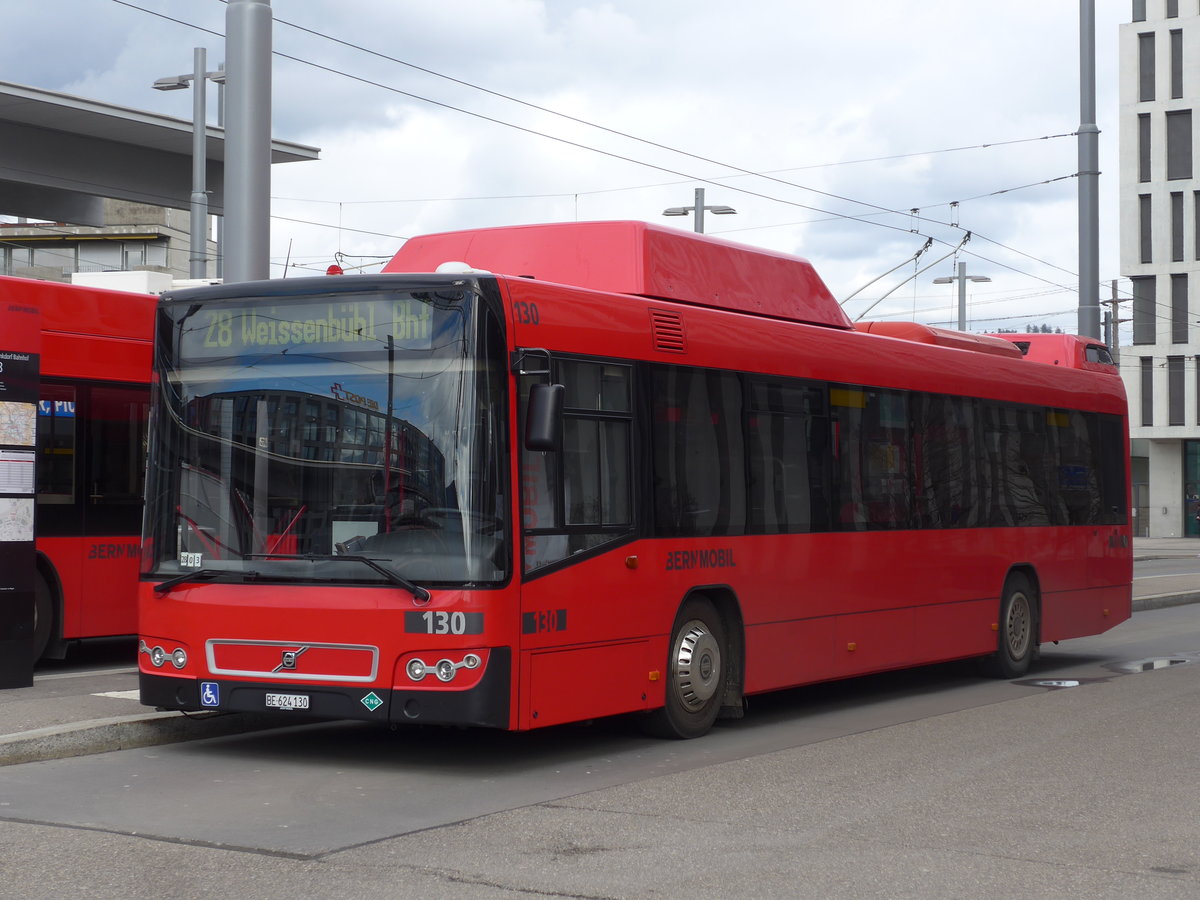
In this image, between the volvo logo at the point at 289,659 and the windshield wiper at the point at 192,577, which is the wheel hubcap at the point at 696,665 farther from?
the windshield wiper at the point at 192,577

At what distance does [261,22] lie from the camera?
13492 mm

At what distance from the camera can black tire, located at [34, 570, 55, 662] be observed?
1298 centimetres

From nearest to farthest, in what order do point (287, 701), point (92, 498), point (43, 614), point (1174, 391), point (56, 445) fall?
point (287, 701)
point (43, 614)
point (56, 445)
point (92, 498)
point (1174, 391)

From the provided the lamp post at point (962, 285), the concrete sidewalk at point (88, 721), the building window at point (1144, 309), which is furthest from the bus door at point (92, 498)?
the building window at point (1144, 309)

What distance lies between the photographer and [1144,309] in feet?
221

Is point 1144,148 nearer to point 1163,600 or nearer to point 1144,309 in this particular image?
point 1144,309

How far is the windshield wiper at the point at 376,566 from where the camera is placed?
348 inches

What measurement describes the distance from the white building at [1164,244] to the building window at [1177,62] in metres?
0.04

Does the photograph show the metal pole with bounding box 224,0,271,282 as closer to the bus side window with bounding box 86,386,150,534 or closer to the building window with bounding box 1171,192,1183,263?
the bus side window with bounding box 86,386,150,534

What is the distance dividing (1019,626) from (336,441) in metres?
8.16

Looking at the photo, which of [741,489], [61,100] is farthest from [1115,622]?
[61,100]

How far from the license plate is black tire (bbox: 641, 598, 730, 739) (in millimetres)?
2346

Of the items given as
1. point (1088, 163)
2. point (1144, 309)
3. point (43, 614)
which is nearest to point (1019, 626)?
point (43, 614)

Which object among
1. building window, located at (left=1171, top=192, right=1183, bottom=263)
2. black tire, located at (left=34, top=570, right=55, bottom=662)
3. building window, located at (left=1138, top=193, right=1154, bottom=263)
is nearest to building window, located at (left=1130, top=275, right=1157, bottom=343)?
building window, located at (left=1138, top=193, right=1154, bottom=263)
